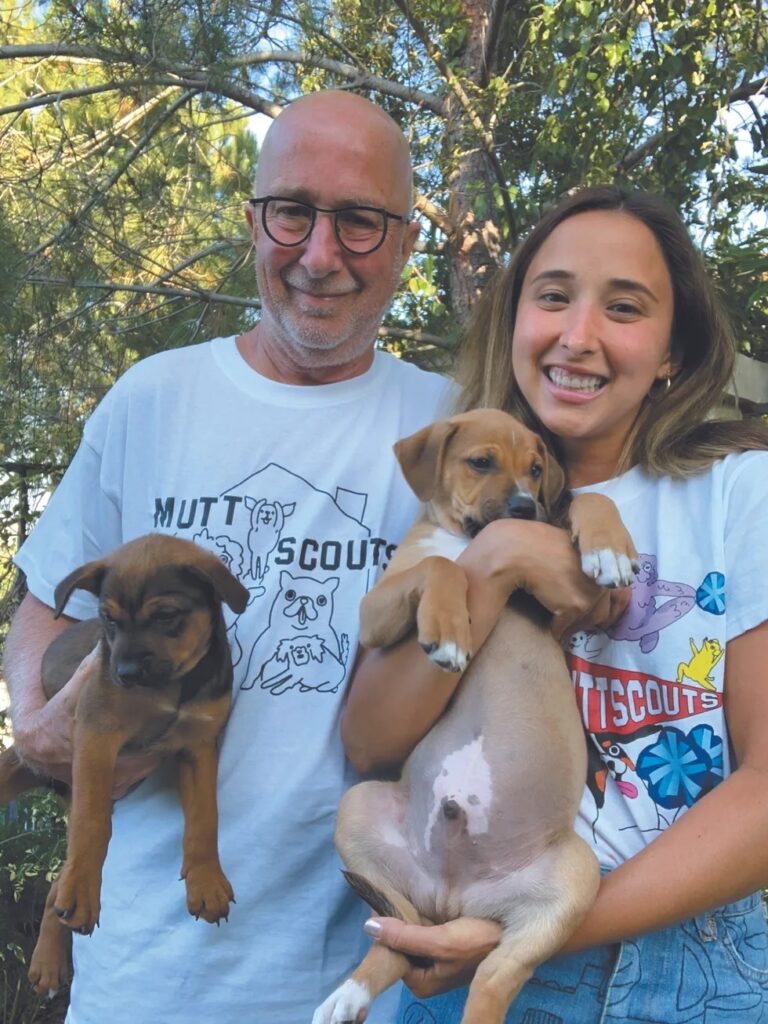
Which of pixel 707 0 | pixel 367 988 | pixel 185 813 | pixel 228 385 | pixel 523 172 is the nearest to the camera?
pixel 367 988

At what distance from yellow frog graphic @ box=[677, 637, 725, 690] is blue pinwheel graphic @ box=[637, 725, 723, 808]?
0.11 metres

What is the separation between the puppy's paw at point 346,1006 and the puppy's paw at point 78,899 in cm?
62

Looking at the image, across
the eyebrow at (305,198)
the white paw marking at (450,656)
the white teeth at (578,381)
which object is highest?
the eyebrow at (305,198)

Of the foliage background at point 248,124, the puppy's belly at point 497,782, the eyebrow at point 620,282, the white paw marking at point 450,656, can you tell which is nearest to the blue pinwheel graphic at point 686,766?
the puppy's belly at point 497,782

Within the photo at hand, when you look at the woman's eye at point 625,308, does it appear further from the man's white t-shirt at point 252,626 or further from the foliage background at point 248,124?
the foliage background at point 248,124

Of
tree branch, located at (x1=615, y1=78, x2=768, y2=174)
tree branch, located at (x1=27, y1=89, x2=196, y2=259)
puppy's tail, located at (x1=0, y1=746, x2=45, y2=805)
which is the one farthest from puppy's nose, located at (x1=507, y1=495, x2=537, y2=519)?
tree branch, located at (x1=27, y1=89, x2=196, y2=259)

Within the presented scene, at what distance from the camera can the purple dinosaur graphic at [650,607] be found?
7.51ft

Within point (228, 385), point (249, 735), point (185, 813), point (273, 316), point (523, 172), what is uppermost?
point (523, 172)

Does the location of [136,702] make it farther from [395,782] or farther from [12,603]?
[12,603]

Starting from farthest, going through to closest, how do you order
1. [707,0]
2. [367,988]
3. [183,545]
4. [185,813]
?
[707,0] → [183,545] → [185,813] → [367,988]

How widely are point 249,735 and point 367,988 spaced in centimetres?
74

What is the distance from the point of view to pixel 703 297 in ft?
8.88

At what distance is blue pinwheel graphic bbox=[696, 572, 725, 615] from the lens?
7.32ft

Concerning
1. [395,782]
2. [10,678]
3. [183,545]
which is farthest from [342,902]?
[10,678]
